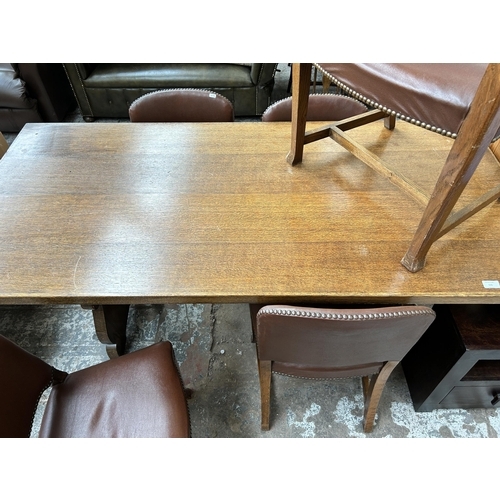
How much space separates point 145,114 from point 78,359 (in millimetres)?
1138

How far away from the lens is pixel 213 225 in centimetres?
110

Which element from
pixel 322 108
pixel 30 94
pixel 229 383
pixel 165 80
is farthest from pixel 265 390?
pixel 30 94

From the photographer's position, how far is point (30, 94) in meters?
2.58

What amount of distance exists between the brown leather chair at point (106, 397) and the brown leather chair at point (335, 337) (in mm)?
304

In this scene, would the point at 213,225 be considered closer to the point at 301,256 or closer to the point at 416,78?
the point at 301,256

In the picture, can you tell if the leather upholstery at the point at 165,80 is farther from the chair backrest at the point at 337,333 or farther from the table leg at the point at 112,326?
the chair backrest at the point at 337,333

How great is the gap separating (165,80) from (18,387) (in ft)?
7.48

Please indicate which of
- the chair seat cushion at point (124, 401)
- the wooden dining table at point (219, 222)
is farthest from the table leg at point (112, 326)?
the chair seat cushion at point (124, 401)

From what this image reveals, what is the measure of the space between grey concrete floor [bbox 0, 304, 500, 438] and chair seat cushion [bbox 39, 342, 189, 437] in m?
0.45

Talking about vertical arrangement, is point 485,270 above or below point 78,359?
above

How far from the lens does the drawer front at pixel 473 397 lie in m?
1.31

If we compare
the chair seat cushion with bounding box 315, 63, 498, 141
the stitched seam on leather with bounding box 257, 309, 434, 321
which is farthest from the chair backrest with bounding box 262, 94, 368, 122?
the stitched seam on leather with bounding box 257, 309, 434, 321

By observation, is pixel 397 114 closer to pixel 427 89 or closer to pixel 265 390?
pixel 427 89
